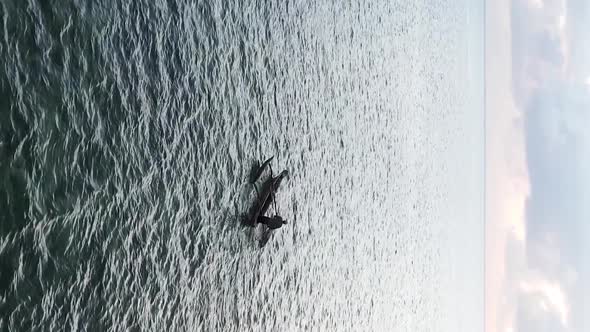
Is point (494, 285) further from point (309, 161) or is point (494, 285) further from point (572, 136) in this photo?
point (309, 161)

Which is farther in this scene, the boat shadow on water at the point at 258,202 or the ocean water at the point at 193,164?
the boat shadow on water at the point at 258,202

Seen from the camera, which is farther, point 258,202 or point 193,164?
point 258,202

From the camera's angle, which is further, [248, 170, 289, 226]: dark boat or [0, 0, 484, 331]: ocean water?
[248, 170, 289, 226]: dark boat

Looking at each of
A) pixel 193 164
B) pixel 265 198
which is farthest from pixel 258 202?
pixel 193 164

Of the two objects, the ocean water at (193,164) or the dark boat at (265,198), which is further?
the dark boat at (265,198)

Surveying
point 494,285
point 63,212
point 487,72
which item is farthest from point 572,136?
point 63,212

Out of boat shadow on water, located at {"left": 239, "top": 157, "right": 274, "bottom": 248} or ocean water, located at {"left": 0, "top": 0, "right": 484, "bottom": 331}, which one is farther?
boat shadow on water, located at {"left": 239, "top": 157, "right": 274, "bottom": 248}

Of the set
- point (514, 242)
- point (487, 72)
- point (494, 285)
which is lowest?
point (494, 285)

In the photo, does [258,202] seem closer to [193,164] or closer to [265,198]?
[265,198]
